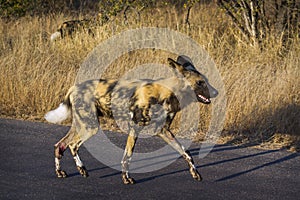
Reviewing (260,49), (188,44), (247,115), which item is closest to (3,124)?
(247,115)

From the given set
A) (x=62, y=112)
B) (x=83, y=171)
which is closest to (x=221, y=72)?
(x=62, y=112)

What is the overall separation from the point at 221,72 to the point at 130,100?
328 centimetres

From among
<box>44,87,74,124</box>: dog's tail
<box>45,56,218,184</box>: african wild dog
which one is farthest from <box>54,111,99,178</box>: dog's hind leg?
<box>44,87,74,124</box>: dog's tail

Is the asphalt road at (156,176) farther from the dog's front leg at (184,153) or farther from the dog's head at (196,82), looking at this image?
the dog's head at (196,82)

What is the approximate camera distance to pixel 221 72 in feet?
26.4

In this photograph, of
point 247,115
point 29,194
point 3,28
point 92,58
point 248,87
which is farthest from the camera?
point 3,28

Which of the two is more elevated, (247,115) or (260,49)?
(260,49)

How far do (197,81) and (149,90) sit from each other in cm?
42

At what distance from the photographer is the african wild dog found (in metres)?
4.93

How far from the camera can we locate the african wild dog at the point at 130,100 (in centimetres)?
493

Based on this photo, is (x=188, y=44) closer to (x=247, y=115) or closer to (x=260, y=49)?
(x=260, y=49)

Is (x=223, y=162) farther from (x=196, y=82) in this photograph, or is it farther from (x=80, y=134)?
(x=80, y=134)

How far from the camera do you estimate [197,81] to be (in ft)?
16.5

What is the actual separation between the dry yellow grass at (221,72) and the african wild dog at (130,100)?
5.04ft
